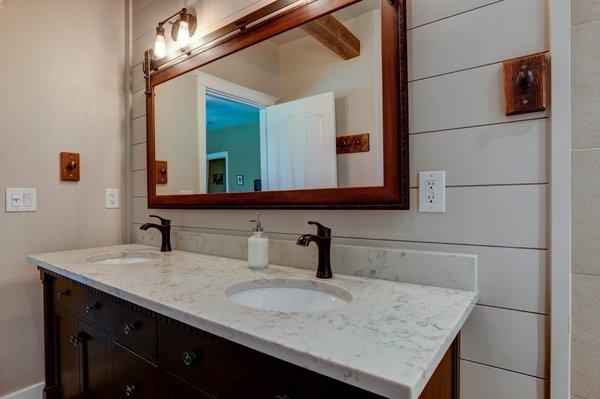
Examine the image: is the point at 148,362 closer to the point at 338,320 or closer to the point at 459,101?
the point at 338,320

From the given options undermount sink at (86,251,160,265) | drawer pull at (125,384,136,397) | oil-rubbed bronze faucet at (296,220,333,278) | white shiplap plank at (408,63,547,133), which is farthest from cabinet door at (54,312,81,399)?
white shiplap plank at (408,63,547,133)

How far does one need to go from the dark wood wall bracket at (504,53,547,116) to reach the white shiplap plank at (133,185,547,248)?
20 cm

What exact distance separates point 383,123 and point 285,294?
2.11 feet

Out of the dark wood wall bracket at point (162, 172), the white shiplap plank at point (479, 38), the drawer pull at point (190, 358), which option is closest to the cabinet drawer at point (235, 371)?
the drawer pull at point (190, 358)

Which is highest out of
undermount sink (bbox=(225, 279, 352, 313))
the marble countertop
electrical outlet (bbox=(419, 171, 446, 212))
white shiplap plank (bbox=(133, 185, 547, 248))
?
electrical outlet (bbox=(419, 171, 446, 212))

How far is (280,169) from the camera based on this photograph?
1.31 m

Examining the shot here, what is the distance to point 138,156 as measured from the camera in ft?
6.57

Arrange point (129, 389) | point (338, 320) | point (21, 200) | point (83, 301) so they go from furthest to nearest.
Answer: point (21, 200) → point (83, 301) → point (129, 389) → point (338, 320)

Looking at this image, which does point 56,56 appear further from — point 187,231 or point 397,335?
point 397,335

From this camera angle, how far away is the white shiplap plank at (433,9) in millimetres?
909

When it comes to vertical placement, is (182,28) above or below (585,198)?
A: above

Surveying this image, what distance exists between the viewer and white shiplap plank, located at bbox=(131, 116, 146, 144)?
1.97 m

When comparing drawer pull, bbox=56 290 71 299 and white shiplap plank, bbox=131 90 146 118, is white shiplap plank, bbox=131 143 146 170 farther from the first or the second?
drawer pull, bbox=56 290 71 299

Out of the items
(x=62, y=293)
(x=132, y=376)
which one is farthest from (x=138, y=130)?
(x=132, y=376)
